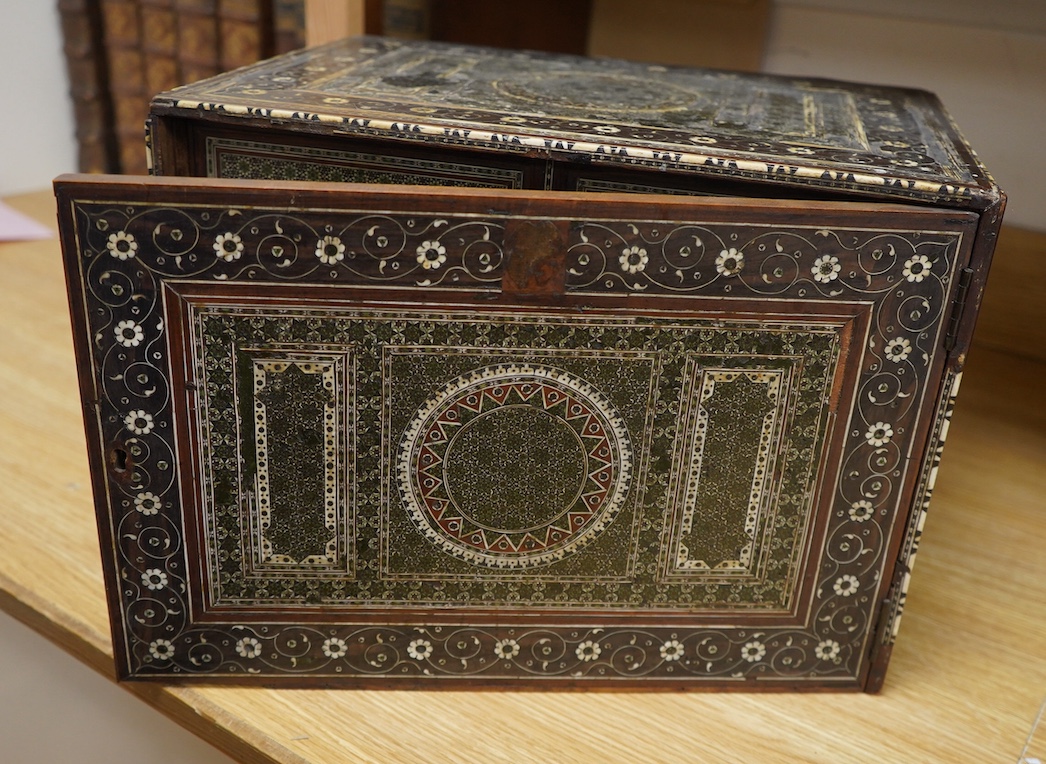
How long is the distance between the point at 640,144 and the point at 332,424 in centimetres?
25

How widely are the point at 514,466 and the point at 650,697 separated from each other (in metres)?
0.19

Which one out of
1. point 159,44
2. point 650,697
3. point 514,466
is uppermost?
point 159,44

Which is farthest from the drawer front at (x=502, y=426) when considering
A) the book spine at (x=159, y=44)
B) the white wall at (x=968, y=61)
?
the book spine at (x=159, y=44)

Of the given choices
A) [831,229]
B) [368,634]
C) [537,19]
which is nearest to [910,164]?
[831,229]

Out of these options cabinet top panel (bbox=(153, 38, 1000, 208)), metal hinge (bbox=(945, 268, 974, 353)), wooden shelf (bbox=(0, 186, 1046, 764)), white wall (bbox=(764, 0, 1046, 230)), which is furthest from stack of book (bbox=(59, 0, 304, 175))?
metal hinge (bbox=(945, 268, 974, 353))

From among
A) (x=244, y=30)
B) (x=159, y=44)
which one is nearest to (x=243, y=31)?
(x=244, y=30)

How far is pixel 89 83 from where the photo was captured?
132cm

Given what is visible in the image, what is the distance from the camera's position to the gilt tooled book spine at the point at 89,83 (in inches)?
50.7

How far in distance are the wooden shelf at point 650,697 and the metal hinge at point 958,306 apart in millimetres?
258

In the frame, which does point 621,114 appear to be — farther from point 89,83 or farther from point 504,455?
point 89,83

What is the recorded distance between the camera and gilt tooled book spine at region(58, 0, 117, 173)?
50.7 inches

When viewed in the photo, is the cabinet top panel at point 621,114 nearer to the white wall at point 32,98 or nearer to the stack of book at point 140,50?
the stack of book at point 140,50

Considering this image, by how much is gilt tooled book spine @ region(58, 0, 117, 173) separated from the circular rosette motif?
39.1 inches

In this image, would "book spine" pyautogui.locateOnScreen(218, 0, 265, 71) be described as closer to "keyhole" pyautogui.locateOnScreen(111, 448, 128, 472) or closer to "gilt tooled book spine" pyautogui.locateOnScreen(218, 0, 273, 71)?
"gilt tooled book spine" pyautogui.locateOnScreen(218, 0, 273, 71)
